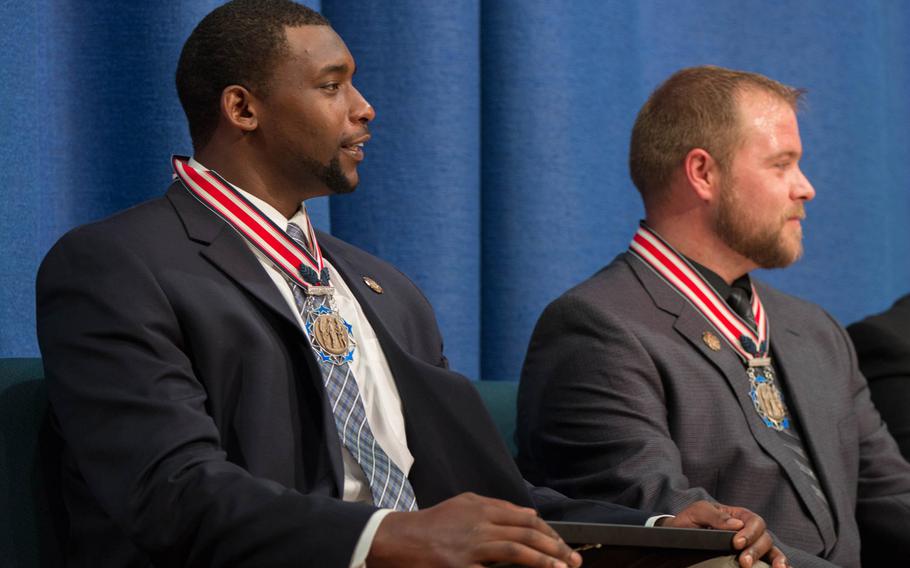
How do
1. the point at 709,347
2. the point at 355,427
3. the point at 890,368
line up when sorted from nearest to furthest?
the point at 355,427, the point at 709,347, the point at 890,368

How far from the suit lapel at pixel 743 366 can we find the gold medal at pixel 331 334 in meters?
0.74

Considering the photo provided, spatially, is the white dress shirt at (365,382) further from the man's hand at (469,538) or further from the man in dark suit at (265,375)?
the man's hand at (469,538)

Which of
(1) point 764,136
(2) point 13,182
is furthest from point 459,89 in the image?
(2) point 13,182

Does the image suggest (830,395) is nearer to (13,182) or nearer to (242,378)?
(242,378)

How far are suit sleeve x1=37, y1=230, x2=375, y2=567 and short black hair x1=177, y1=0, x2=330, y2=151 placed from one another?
0.35 meters

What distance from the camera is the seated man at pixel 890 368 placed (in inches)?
112

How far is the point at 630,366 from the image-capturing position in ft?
7.64

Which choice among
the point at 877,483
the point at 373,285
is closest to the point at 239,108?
the point at 373,285

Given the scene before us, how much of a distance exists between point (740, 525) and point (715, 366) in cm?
62

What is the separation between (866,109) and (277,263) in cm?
241

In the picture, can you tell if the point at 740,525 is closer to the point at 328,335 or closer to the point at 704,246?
the point at 328,335

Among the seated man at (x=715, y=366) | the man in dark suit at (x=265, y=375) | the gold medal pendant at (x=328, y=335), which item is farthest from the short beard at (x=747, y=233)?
the gold medal pendant at (x=328, y=335)

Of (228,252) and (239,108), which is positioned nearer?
(228,252)

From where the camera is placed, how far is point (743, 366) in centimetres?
246
